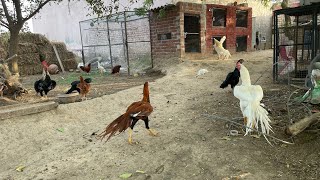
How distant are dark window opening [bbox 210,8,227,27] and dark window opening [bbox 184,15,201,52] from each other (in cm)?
112

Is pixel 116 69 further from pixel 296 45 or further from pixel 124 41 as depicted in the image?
pixel 296 45

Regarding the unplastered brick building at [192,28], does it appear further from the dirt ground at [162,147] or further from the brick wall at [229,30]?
the dirt ground at [162,147]

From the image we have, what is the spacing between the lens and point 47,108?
5699mm

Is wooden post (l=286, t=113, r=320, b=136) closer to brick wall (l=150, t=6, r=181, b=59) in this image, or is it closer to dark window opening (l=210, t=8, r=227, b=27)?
brick wall (l=150, t=6, r=181, b=59)

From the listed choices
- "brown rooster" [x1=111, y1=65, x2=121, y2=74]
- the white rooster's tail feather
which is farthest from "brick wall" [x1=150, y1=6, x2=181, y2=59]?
the white rooster's tail feather

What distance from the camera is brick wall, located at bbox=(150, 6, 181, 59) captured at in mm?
11828

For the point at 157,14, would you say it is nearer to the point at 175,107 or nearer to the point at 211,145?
the point at 175,107

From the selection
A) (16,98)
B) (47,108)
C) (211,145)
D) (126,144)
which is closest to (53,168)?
(126,144)

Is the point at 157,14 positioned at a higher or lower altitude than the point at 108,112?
higher

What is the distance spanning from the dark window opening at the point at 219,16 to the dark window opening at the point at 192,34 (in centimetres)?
112

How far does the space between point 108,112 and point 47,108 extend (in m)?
1.21

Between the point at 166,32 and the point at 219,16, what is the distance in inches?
143

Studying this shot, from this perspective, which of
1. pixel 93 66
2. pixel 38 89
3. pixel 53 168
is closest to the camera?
pixel 53 168

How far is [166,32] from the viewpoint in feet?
40.2
